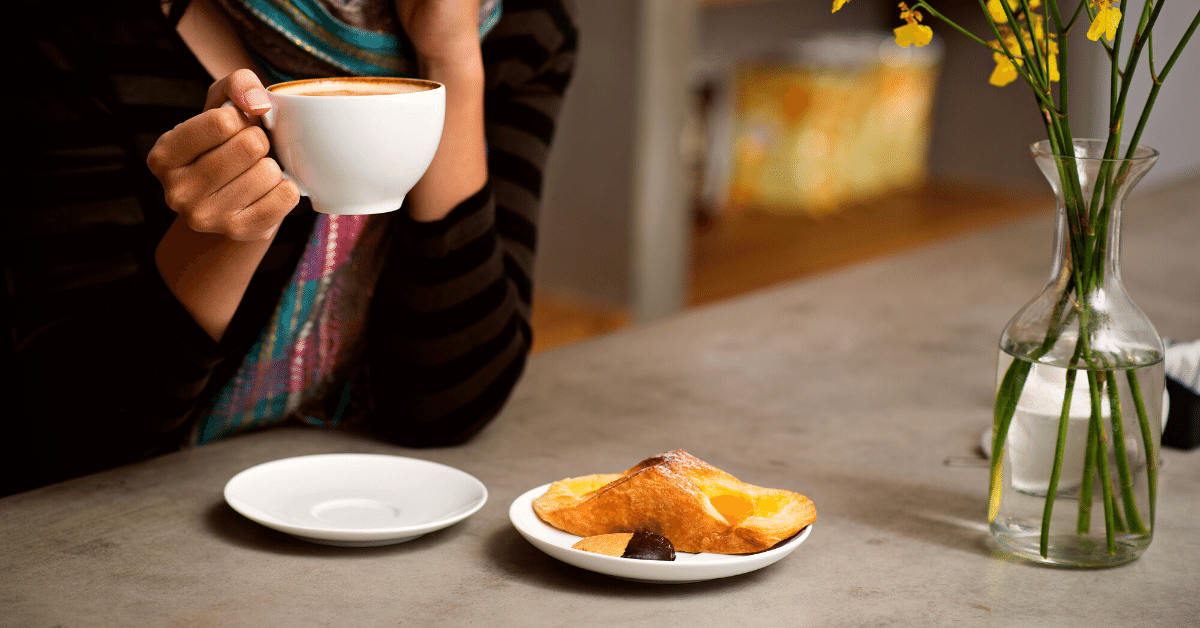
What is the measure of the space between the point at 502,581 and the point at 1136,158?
405mm

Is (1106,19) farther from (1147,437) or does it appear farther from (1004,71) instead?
(1147,437)

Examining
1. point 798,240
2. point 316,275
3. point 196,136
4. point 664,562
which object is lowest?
point 798,240

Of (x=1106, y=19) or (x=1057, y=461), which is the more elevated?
(x=1106, y=19)

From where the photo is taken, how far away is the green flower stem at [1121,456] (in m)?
0.62

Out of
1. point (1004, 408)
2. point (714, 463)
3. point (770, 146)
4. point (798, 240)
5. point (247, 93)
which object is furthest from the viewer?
point (770, 146)

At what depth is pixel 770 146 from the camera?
3.51 meters

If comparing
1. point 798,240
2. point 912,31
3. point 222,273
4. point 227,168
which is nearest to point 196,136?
point 227,168

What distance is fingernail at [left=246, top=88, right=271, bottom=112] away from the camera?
0.53 metres

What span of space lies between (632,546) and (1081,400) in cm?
27

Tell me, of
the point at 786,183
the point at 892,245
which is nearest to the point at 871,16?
the point at 786,183

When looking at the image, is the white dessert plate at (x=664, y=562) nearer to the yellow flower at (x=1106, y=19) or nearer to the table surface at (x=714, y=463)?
the table surface at (x=714, y=463)

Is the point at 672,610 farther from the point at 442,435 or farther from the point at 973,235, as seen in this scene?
the point at 973,235

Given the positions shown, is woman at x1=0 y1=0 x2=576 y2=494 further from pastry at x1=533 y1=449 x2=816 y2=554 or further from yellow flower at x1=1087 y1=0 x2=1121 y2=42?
yellow flower at x1=1087 y1=0 x2=1121 y2=42

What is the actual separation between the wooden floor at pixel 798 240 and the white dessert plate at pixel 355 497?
5.79 ft
